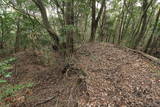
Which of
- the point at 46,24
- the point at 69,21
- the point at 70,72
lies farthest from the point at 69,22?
the point at 70,72

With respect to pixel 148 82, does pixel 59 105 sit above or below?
below

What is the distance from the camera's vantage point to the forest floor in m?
2.83

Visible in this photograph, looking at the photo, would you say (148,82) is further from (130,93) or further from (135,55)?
(135,55)

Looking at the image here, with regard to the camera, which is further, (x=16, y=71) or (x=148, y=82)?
(x=16, y=71)

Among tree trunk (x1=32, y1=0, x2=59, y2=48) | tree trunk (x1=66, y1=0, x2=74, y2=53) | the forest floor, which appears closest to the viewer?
the forest floor

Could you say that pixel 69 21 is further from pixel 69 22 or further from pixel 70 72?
pixel 70 72

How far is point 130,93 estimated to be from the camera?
2.95 meters

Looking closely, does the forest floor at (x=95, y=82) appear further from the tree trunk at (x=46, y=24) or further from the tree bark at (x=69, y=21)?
the tree trunk at (x=46, y=24)

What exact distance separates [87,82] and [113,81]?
33.7 inches

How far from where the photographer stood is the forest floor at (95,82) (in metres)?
2.83

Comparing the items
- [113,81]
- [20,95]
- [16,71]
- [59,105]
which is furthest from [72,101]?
[16,71]

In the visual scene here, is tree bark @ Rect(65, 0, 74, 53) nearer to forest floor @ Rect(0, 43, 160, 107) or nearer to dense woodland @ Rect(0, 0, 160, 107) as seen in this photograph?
dense woodland @ Rect(0, 0, 160, 107)

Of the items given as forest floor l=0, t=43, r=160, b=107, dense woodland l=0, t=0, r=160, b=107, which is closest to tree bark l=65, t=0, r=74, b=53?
dense woodland l=0, t=0, r=160, b=107

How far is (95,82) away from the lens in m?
3.46
